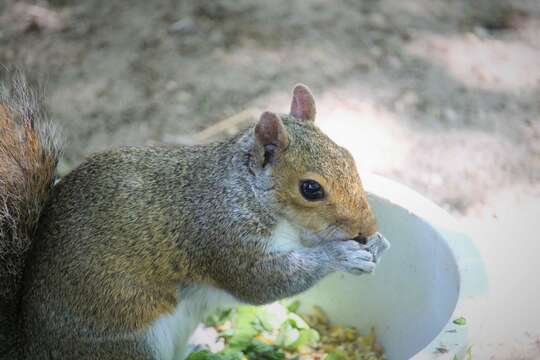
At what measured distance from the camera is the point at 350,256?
2039 millimetres

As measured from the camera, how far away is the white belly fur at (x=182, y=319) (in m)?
2.14

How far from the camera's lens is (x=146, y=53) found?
4.01 m

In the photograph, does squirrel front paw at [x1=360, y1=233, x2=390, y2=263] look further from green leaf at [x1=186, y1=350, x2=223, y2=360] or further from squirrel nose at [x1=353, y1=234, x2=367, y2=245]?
green leaf at [x1=186, y1=350, x2=223, y2=360]

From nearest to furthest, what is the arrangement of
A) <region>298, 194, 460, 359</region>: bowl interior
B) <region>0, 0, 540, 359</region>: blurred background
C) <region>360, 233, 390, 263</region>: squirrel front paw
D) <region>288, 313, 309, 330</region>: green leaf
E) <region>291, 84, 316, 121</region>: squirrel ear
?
<region>360, 233, 390, 263</region>: squirrel front paw, <region>291, 84, 316, 121</region>: squirrel ear, <region>298, 194, 460, 359</region>: bowl interior, <region>288, 313, 309, 330</region>: green leaf, <region>0, 0, 540, 359</region>: blurred background

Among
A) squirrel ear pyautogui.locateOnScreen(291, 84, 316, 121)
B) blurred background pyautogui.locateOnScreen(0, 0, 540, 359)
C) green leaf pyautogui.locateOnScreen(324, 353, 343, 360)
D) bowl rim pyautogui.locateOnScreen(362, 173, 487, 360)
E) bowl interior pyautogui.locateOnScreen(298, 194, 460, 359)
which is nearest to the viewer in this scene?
bowl rim pyautogui.locateOnScreen(362, 173, 487, 360)

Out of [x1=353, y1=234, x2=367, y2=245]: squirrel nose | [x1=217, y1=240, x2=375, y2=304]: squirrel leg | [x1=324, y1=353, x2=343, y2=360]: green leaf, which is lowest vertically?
[x1=324, y1=353, x2=343, y2=360]: green leaf

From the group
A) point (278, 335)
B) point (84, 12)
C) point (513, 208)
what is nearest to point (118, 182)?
point (278, 335)

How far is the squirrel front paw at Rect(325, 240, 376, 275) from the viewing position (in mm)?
2031

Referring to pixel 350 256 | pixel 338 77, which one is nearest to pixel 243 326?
pixel 350 256

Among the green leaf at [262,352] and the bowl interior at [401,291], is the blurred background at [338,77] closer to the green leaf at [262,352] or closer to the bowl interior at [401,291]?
the bowl interior at [401,291]

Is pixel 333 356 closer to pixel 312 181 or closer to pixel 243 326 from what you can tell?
pixel 243 326

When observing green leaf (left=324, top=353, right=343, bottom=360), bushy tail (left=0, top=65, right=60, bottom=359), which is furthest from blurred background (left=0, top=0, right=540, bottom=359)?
bushy tail (left=0, top=65, right=60, bottom=359)

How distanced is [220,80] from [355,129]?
0.71 metres

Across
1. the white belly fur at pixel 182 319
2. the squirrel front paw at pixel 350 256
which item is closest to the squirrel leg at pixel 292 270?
the squirrel front paw at pixel 350 256
